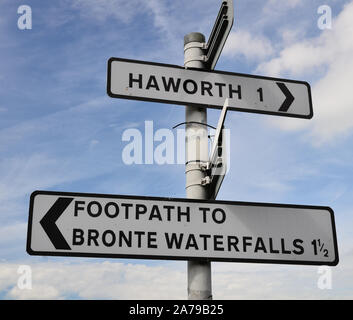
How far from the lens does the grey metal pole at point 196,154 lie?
3.00 meters

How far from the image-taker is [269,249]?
3002 millimetres

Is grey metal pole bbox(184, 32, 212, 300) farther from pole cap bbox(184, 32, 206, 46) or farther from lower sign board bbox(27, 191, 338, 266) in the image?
lower sign board bbox(27, 191, 338, 266)

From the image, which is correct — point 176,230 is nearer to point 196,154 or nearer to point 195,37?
point 196,154

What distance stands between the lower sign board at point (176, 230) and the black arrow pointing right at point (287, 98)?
97 centimetres

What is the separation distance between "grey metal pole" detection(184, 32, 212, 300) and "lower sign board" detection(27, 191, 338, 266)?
0.68ft

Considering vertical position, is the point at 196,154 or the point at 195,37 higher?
the point at 195,37

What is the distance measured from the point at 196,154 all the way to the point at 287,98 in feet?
3.42

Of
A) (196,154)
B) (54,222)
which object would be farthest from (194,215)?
(54,222)

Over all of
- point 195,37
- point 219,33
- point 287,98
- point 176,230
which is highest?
point 195,37

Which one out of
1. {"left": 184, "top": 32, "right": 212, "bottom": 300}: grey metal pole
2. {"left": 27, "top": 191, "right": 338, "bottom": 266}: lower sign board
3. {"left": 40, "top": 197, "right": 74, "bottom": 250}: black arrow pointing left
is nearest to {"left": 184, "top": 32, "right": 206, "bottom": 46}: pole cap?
{"left": 184, "top": 32, "right": 212, "bottom": 300}: grey metal pole

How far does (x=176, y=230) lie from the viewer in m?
2.90

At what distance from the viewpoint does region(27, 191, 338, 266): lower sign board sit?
278 centimetres
